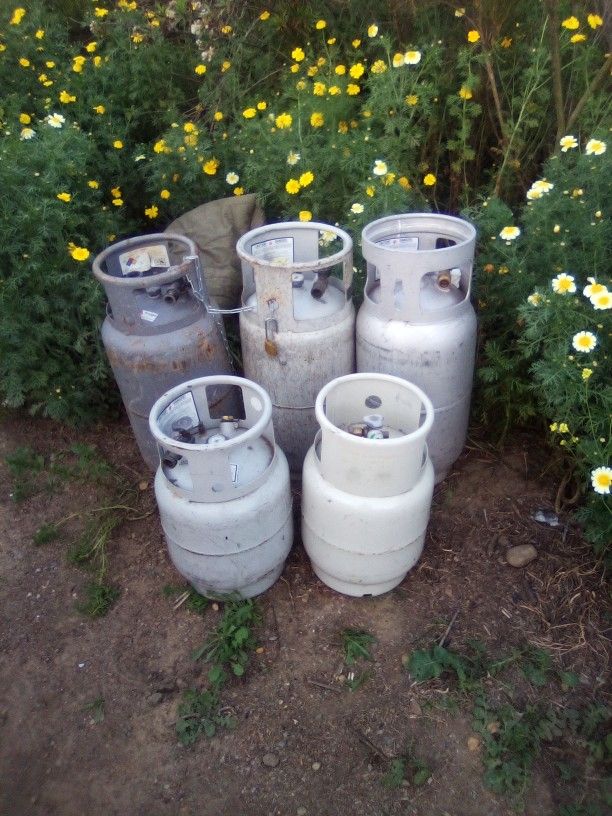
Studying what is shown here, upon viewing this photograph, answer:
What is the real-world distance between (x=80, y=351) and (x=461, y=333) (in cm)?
165

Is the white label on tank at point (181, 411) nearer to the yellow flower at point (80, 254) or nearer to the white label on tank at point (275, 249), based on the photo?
the white label on tank at point (275, 249)

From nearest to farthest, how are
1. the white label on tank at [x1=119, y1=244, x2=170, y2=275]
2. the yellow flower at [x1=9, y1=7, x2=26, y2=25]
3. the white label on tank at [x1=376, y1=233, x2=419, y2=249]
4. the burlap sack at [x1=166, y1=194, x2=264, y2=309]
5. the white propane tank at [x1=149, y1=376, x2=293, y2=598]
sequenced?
1. the white propane tank at [x1=149, y1=376, x2=293, y2=598]
2. the white label on tank at [x1=376, y1=233, x2=419, y2=249]
3. the white label on tank at [x1=119, y1=244, x2=170, y2=275]
4. the burlap sack at [x1=166, y1=194, x2=264, y2=309]
5. the yellow flower at [x1=9, y1=7, x2=26, y2=25]

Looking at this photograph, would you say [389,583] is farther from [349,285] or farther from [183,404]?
[349,285]

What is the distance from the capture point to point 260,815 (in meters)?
1.81

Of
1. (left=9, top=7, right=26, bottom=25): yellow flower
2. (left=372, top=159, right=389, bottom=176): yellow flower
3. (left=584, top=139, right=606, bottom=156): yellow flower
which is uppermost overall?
(left=9, top=7, right=26, bottom=25): yellow flower

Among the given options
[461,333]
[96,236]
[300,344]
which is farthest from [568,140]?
→ [96,236]

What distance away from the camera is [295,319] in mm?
2354

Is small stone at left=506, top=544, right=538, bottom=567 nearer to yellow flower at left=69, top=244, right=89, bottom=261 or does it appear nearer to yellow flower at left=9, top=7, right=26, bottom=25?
yellow flower at left=69, top=244, right=89, bottom=261

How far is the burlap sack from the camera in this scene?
114 inches

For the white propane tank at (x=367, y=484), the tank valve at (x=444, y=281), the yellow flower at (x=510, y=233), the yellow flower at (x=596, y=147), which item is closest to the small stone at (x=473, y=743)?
the white propane tank at (x=367, y=484)

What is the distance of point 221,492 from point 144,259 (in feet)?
3.80

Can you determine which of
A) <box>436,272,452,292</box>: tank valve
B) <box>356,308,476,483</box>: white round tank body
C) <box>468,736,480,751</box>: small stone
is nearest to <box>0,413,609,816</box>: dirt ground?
<box>468,736,480,751</box>: small stone

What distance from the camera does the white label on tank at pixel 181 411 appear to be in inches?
83.8

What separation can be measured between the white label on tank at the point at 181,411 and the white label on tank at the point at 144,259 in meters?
0.73
